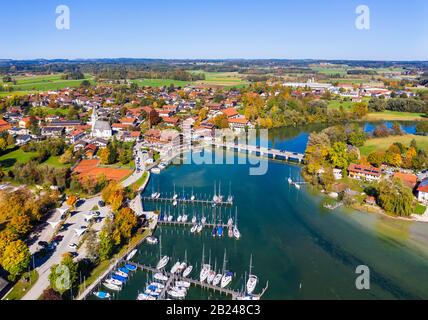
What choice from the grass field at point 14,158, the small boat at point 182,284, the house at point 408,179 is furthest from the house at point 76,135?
the house at point 408,179

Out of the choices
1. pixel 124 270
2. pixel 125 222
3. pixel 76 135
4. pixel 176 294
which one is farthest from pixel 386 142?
pixel 76 135

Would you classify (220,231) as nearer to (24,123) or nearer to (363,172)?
(363,172)

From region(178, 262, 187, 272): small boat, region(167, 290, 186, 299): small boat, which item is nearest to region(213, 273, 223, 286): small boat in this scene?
region(167, 290, 186, 299): small boat

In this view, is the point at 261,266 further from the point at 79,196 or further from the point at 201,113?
the point at 201,113

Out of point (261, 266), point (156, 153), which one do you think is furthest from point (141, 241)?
point (156, 153)

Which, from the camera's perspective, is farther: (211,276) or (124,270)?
(124,270)

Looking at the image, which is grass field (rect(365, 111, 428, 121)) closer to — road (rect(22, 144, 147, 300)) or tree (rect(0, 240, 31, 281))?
road (rect(22, 144, 147, 300))
